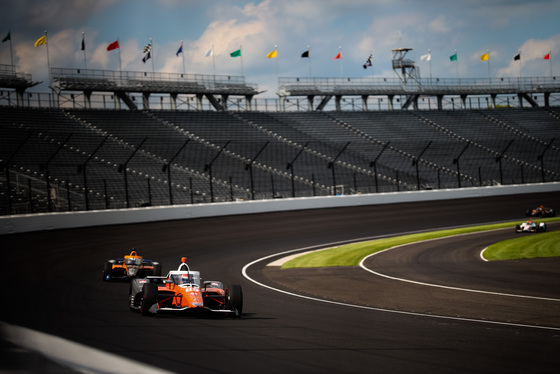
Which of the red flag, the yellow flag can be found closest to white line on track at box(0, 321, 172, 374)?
the yellow flag

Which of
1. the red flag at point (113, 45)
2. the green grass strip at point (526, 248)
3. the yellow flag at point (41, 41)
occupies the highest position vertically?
the red flag at point (113, 45)

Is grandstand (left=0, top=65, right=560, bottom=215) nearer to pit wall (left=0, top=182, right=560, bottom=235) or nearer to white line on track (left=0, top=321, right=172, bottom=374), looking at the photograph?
pit wall (left=0, top=182, right=560, bottom=235)

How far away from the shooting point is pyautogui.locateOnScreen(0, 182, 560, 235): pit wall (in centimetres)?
3256

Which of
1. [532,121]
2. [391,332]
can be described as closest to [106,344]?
[391,332]

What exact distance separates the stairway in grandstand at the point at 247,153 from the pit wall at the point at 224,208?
1297 millimetres

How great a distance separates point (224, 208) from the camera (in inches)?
1606

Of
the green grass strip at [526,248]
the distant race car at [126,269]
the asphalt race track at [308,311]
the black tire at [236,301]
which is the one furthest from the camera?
the green grass strip at [526,248]

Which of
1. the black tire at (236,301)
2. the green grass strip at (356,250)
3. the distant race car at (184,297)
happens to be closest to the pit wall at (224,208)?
the green grass strip at (356,250)

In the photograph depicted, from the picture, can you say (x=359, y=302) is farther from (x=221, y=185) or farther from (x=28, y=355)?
(x=221, y=185)

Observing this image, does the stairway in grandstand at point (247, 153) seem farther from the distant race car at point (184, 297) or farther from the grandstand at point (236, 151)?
the distant race car at point (184, 297)

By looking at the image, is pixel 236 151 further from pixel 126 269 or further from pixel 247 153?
pixel 126 269

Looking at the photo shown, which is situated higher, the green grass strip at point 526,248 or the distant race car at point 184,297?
the distant race car at point 184,297

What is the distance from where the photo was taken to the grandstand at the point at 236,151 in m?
41.2

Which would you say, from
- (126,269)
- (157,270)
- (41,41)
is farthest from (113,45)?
(157,270)
